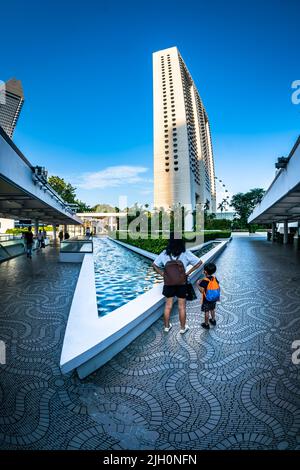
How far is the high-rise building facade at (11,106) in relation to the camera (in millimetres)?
36062

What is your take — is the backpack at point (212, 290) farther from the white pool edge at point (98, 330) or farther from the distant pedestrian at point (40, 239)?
the distant pedestrian at point (40, 239)

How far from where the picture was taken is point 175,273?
434cm

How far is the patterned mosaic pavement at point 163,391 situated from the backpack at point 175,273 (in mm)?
971

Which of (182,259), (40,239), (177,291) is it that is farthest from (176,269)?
(40,239)

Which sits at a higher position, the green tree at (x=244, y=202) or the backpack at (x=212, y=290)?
the green tree at (x=244, y=202)

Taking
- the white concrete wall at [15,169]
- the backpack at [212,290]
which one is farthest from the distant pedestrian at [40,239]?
the backpack at [212,290]

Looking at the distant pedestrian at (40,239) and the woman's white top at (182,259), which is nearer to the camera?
the woman's white top at (182,259)

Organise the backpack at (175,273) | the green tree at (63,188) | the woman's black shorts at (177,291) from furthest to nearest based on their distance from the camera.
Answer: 1. the green tree at (63,188)
2. the woman's black shorts at (177,291)
3. the backpack at (175,273)

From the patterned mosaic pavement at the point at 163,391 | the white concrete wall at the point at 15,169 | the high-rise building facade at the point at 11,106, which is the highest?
the high-rise building facade at the point at 11,106

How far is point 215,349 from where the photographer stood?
4.07 metres

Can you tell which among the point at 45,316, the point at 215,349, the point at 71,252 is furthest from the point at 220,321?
the point at 71,252

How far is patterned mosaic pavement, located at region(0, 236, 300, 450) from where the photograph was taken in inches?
94.3

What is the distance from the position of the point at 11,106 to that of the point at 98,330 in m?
50.3

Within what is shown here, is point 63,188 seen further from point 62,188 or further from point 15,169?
point 15,169
